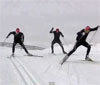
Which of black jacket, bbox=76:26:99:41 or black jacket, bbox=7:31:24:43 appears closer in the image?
black jacket, bbox=76:26:99:41

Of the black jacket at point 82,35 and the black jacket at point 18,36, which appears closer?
the black jacket at point 82,35

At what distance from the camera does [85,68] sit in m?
11.6

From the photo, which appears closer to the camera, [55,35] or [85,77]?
[85,77]

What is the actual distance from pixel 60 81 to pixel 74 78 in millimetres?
524

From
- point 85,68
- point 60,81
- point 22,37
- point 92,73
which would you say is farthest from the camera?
point 22,37

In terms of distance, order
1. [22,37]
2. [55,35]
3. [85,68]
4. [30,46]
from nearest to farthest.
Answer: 1. [85,68]
2. [22,37]
3. [55,35]
4. [30,46]

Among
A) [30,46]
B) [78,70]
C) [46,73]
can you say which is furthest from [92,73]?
[30,46]

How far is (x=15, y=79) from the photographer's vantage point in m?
9.46

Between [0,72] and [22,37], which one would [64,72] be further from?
[22,37]

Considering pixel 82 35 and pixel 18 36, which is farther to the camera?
pixel 18 36

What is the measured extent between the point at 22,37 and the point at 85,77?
907 cm

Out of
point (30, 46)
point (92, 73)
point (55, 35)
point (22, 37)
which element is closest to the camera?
point (92, 73)

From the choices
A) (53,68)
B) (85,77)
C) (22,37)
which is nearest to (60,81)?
(85,77)

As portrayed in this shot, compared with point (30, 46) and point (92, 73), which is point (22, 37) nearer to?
point (92, 73)
